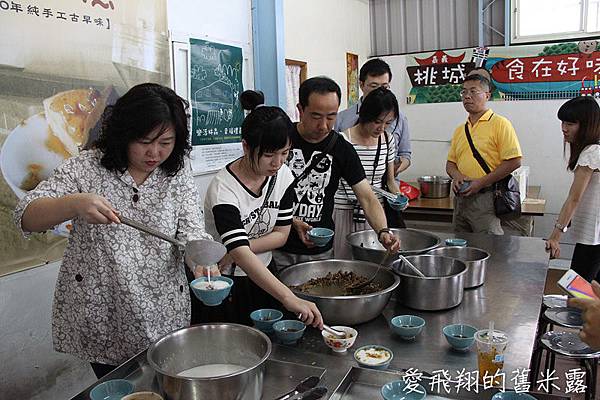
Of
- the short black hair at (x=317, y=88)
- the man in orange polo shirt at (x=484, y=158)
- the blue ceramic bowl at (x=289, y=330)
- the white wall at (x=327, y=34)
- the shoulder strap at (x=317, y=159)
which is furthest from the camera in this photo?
the white wall at (x=327, y=34)

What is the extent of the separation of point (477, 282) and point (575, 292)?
0.51m

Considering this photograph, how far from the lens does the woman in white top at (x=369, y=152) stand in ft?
8.36

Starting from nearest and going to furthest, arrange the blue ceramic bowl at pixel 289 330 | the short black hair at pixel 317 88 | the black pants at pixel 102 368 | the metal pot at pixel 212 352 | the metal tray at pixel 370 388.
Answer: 1. the metal pot at pixel 212 352
2. the metal tray at pixel 370 388
3. the blue ceramic bowl at pixel 289 330
4. the black pants at pixel 102 368
5. the short black hair at pixel 317 88

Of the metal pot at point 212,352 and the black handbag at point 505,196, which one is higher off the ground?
the black handbag at point 505,196

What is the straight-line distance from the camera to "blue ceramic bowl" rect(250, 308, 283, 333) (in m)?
1.55

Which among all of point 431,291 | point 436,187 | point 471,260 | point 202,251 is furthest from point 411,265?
point 436,187

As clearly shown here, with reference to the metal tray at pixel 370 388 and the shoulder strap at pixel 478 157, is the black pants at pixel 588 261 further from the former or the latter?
the metal tray at pixel 370 388

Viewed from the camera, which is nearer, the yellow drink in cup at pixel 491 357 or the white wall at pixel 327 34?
the yellow drink in cup at pixel 491 357

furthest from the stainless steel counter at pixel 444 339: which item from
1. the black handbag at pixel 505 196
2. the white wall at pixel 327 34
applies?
the white wall at pixel 327 34

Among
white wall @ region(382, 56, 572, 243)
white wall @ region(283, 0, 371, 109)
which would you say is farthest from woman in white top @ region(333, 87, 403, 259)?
white wall @ region(382, 56, 572, 243)

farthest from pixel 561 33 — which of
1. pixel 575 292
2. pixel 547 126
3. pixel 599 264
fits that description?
pixel 575 292

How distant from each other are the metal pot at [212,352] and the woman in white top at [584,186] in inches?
79.0

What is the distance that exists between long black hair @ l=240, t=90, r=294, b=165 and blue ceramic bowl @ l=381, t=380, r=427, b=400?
823 millimetres

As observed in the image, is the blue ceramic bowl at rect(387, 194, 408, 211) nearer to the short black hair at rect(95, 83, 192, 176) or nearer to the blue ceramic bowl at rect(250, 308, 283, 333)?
the blue ceramic bowl at rect(250, 308, 283, 333)
